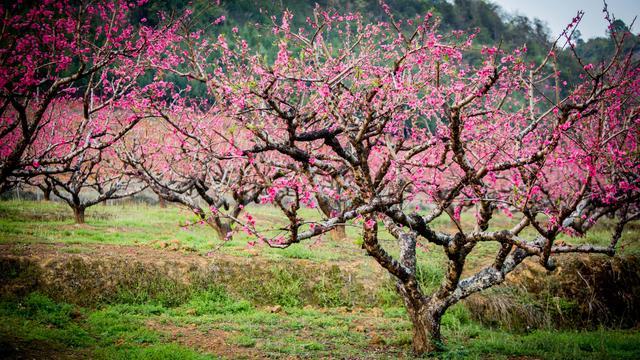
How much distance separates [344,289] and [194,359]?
19.5ft

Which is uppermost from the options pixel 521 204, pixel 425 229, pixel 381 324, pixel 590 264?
pixel 521 204

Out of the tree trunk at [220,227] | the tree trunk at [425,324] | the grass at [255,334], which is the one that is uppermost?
the tree trunk at [220,227]

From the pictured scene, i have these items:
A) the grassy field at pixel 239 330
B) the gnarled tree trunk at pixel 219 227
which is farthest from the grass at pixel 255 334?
the gnarled tree trunk at pixel 219 227

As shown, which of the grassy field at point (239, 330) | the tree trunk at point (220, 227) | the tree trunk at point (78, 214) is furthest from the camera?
the tree trunk at point (78, 214)

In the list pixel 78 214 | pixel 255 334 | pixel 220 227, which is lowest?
pixel 255 334

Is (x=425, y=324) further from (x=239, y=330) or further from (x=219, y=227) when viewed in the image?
(x=219, y=227)

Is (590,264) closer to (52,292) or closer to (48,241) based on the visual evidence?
(52,292)

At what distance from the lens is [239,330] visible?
9.29 m

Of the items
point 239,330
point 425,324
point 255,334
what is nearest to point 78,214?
point 239,330

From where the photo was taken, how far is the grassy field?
7.85 m

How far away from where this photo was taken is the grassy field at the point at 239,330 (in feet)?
25.8

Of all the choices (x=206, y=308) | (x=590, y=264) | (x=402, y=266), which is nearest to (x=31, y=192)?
(x=206, y=308)

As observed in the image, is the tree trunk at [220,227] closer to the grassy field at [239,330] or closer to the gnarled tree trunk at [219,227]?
the gnarled tree trunk at [219,227]

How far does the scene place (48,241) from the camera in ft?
43.2
